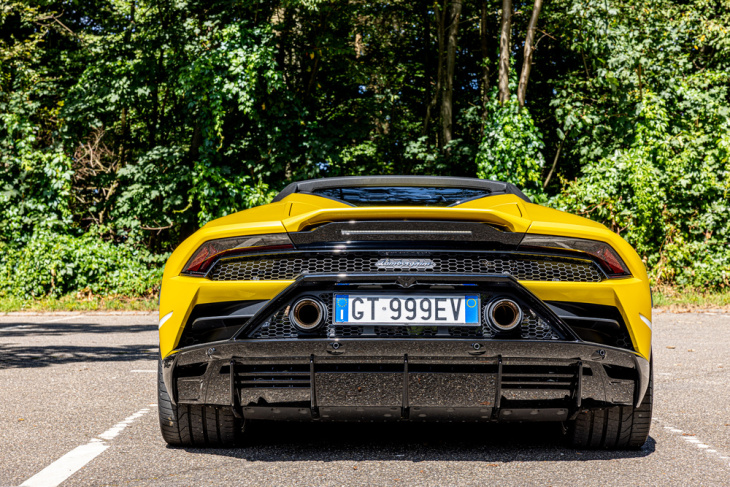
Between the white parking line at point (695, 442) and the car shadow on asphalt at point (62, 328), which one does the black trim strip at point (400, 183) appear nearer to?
the white parking line at point (695, 442)

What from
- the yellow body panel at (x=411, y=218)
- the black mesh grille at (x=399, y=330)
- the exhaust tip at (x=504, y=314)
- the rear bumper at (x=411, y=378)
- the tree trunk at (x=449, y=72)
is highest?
the tree trunk at (x=449, y=72)

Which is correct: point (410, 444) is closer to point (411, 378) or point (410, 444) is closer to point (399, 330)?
point (411, 378)

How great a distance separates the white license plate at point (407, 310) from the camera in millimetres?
2865

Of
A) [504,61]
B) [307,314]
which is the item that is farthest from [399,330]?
[504,61]

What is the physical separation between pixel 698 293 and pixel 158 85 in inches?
454

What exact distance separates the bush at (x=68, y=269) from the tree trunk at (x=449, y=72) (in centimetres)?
802

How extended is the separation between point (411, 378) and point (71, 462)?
5.02 feet

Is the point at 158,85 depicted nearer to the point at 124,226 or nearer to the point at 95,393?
the point at 124,226

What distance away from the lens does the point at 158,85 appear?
1548cm

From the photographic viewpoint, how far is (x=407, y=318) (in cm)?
287

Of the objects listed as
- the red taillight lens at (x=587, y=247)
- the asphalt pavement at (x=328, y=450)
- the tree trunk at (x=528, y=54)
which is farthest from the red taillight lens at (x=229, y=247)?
the tree trunk at (x=528, y=54)

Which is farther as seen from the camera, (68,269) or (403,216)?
(68,269)

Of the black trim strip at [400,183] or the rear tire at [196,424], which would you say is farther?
the black trim strip at [400,183]

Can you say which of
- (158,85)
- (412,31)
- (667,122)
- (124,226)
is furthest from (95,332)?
(412,31)
